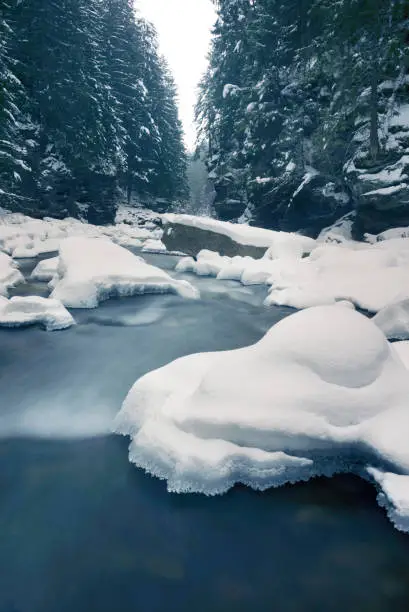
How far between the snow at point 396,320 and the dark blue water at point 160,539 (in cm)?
430

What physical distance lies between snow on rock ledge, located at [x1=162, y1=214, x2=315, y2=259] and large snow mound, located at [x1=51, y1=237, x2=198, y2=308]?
505 centimetres

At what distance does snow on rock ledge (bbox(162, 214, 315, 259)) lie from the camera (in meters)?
13.9

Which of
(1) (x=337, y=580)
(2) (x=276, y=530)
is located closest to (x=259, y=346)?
(2) (x=276, y=530)

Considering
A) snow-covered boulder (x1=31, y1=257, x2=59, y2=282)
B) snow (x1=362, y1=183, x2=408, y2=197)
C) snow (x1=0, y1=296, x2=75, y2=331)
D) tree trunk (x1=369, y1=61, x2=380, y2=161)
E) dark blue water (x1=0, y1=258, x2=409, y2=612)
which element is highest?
tree trunk (x1=369, y1=61, x2=380, y2=161)

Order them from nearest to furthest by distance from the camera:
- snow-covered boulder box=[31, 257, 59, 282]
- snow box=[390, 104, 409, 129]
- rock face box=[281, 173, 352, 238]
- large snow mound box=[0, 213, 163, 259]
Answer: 1. snow-covered boulder box=[31, 257, 59, 282]
2. large snow mound box=[0, 213, 163, 259]
3. snow box=[390, 104, 409, 129]
4. rock face box=[281, 173, 352, 238]

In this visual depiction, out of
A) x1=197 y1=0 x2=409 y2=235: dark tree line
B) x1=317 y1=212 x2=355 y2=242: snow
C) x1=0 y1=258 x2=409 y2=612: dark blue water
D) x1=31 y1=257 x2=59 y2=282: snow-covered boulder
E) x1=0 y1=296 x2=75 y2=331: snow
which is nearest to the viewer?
x1=0 y1=258 x2=409 y2=612: dark blue water

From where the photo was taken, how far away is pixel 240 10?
26297 mm

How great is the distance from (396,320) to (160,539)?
569 centimetres

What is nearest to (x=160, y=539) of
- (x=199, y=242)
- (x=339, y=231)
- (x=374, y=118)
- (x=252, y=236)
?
(x=252, y=236)

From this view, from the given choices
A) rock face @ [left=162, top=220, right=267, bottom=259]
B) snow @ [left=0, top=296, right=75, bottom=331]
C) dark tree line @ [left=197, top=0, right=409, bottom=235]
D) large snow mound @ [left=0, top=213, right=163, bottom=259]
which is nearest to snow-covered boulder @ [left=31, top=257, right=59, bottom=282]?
snow @ [left=0, top=296, right=75, bottom=331]

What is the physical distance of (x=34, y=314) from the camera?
22.2 feet

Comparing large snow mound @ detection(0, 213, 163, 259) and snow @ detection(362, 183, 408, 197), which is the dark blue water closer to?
large snow mound @ detection(0, 213, 163, 259)

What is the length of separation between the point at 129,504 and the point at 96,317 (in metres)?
5.27

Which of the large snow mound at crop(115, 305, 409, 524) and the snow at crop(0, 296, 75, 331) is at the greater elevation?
the large snow mound at crop(115, 305, 409, 524)
